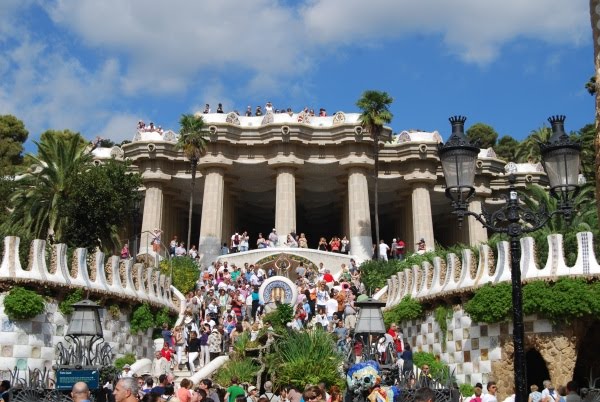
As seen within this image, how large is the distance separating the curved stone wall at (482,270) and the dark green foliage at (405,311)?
0.29 metres

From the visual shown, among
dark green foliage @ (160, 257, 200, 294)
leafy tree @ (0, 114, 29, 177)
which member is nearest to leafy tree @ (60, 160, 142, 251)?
dark green foliage @ (160, 257, 200, 294)

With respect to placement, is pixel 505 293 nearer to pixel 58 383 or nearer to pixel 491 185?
pixel 58 383

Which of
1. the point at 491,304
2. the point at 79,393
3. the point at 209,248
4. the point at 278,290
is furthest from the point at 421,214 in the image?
the point at 79,393

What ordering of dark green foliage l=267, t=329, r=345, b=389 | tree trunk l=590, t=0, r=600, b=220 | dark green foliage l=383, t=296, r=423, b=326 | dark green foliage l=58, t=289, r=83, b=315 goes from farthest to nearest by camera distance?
dark green foliage l=383, t=296, r=423, b=326, dark green foliage l=58, t=289, r=83, b=315, dark green foliage l=267, t=329, r=345, b=389, tree trunk l=590, t=0, r=600, b=220

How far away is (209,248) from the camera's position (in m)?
42.5

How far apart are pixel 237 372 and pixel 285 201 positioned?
2370 cm

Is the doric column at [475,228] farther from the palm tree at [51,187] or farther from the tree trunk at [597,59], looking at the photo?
the tree trunk at [597,59]

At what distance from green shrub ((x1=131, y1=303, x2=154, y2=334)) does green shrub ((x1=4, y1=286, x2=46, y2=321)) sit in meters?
4.12

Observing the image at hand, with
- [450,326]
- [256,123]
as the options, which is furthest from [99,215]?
[450,326]

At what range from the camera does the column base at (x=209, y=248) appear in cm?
4219

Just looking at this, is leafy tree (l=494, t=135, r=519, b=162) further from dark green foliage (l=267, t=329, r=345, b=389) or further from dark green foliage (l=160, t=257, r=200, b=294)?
dark green foliage (l=267, t=329, r=345, b=389)

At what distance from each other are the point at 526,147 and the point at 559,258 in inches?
1737

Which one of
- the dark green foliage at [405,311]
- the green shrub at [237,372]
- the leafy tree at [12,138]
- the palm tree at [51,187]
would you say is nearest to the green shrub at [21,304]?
the green shrub at [237,372]

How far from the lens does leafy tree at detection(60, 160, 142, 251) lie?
33688 millimetres
